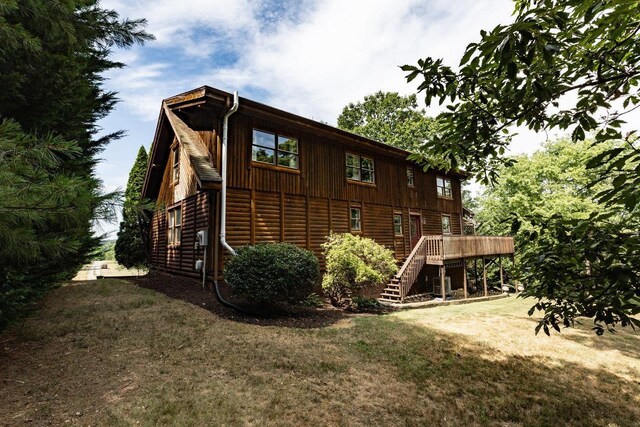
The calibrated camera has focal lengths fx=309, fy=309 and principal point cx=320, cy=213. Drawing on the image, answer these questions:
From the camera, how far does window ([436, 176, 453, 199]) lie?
19.5m

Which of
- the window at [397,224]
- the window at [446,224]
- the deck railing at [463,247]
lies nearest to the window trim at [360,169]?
the window at [397,224]

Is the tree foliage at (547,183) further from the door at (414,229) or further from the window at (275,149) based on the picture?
the window at (275,149)

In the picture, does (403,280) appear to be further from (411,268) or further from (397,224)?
(397,224)

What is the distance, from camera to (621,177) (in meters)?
2.32

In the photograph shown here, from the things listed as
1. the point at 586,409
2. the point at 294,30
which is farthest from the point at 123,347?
the point at 294,30

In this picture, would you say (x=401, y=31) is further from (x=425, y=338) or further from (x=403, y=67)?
(x=425, y=338)

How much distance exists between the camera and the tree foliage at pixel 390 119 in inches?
1260

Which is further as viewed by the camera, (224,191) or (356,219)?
(356,219)

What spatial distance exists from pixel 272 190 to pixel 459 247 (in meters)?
9.20

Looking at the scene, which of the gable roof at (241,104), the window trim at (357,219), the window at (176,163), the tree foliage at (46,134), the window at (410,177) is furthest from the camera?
the window at (410,177)

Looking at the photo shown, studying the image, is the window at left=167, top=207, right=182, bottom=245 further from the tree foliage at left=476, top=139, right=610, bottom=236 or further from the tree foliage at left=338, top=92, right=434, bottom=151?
the tree foliage at left=338, top=92, right=434, bottom=151

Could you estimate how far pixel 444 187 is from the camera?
19875 millimetres

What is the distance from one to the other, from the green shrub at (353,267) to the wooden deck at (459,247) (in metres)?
3.83

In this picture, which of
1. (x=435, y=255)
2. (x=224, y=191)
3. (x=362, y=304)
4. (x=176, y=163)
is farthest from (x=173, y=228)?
(x=435, y=255)
